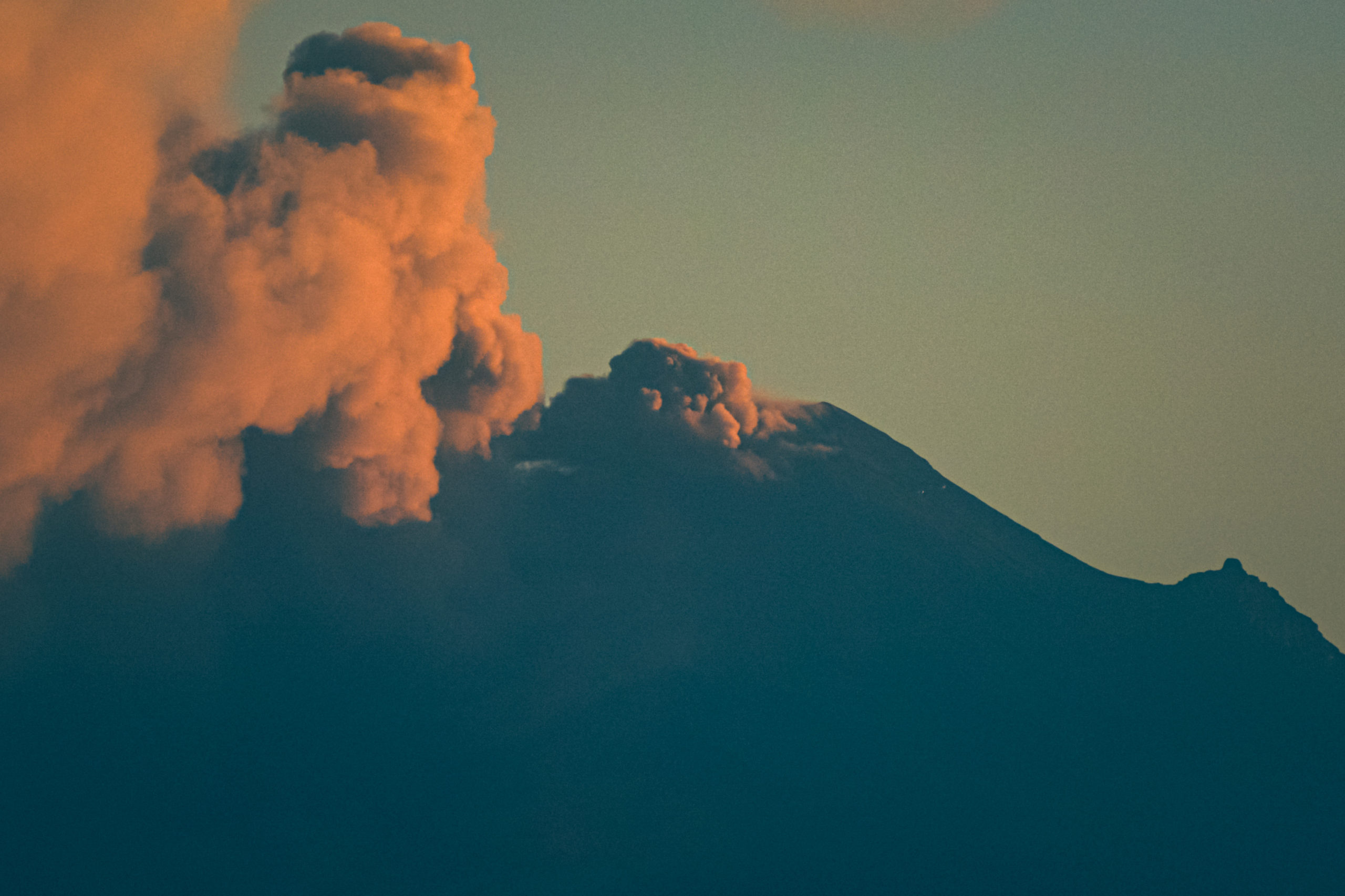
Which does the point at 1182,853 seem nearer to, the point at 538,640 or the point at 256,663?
the point at 538,640

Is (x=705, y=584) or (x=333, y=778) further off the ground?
(x=705, y=584)

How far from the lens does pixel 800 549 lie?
132500 millimetres

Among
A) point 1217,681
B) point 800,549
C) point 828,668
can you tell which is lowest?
point 828,668

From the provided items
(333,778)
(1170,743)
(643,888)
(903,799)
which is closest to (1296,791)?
(1170,743)

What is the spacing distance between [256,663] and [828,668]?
147 ft

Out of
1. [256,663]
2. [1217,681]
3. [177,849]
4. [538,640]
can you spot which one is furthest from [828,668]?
[177,849]

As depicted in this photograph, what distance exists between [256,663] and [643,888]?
30.3m

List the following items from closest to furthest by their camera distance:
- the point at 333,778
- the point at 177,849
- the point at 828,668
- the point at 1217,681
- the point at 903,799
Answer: the point at 177,849 < the point at 333,778 < the point at 903,799 < the point at 828,668 < the point at 1217,681

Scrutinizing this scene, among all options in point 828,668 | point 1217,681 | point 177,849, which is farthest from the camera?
point 1217,681

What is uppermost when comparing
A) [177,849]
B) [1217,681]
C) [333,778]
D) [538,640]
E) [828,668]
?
[1217,681]

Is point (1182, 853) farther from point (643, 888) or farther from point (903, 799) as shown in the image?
point (643, 888)

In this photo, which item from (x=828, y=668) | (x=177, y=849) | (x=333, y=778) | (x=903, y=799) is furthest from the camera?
(x=828, y=668)

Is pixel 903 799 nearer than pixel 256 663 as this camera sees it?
No

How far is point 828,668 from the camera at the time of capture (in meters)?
125
